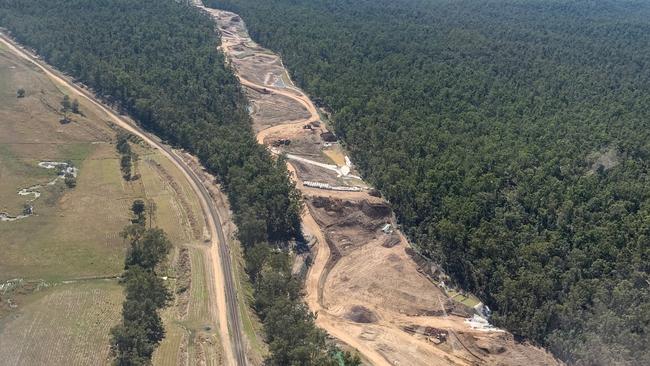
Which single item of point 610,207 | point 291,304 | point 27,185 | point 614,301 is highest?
point 610,207

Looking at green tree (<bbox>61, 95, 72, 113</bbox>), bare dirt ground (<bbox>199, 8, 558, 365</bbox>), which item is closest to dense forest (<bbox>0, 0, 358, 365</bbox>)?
bare dirt ground (<bbox>199, 8, 558, 365</bbox>)

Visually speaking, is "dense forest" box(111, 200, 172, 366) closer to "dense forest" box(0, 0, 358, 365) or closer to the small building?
"dense forest" box(0, 0, 358, 365)

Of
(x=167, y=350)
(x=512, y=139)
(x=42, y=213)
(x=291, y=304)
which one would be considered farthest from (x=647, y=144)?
(x=42, y=213)

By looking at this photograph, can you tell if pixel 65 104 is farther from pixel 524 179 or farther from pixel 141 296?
pixel 524 179

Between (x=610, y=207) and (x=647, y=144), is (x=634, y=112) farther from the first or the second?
(x=610, y=207)

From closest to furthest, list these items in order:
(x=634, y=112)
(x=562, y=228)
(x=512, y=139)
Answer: (x=562, y=228) → (x=512, y=139) → (x=634, y=112)

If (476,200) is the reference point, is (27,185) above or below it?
below

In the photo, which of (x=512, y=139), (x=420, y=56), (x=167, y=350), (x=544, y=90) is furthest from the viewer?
(x=420, y=56)
